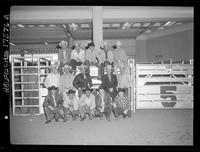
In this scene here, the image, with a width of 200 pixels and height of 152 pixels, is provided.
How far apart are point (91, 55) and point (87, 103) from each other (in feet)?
1.50

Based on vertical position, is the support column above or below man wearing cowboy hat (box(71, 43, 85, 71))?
above

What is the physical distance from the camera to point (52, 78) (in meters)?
1.90

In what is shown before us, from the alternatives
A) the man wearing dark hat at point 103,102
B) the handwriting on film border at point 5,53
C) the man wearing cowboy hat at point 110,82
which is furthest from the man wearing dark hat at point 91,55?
the handwriting on film border at point 5,53

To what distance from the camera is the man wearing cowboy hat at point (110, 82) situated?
1890mm

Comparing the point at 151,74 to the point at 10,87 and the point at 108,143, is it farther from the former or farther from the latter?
the point at 10,87

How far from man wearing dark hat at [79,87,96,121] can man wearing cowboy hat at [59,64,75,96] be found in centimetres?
15

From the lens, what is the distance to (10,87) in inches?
69.4

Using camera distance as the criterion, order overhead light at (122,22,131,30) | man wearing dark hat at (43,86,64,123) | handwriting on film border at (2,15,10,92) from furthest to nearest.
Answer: overhead light at (122,22,131,30) < man wearing dark hat at (43,86,64,123) < handwriting on film border at (2,15,10,92)

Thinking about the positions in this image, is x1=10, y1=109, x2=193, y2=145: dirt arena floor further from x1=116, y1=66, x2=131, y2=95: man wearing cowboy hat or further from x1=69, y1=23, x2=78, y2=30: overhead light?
x1=69, y1=23, x2=78, y2=30: overhead light

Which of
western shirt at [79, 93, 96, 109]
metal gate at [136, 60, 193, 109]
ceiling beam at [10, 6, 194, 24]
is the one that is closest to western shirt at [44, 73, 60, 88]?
western shirt at [79, 93, 96, 109]

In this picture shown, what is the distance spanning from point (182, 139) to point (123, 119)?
0.54 metres

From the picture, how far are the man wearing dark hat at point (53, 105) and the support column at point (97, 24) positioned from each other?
1.95 feet

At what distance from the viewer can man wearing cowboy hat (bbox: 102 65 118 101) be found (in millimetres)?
Answer: 1890
